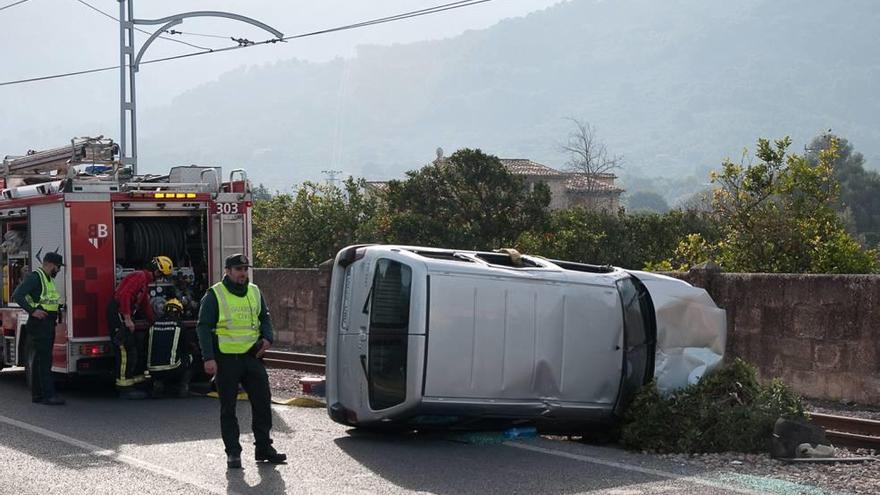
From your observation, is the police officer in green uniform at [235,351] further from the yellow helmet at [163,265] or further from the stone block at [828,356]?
the stone block at [828,356]

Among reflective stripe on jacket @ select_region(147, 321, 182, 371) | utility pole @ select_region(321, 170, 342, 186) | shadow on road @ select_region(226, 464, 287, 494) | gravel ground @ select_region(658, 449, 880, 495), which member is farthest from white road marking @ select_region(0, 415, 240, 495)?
utility pole @ select_region(321, 170, 342, 186)

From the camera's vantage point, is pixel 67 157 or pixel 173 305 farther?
pixel 67 157

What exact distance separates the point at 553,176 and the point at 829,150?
71.7m

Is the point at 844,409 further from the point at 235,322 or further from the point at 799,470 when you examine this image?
the point at 235,322

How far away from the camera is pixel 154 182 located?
14602 millimetres

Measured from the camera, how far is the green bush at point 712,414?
9.77 m

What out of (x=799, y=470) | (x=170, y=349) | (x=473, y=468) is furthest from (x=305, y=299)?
(x=799, y=470)

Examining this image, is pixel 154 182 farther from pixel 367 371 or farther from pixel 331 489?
pixel 331 489

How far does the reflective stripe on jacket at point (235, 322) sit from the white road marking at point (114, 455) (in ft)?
3.36

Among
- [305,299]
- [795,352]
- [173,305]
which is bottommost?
[305,299]

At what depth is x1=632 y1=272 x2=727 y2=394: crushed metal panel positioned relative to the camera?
35.3 feet

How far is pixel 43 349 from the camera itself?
13102 millimetres

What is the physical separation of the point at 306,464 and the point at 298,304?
47.8ft

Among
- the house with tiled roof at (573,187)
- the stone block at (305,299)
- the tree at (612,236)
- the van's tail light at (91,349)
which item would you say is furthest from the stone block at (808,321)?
the house with tiled roof at (573,187)
